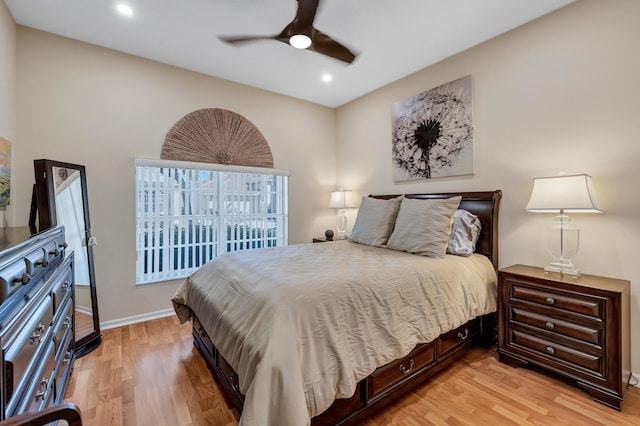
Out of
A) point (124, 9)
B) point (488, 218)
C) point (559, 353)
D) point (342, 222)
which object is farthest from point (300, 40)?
point (559, 353)

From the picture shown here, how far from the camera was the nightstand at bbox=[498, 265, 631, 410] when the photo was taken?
1762 millimetres

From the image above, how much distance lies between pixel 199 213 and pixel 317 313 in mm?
2551

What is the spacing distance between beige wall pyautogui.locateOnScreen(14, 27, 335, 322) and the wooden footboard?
4.19 feet

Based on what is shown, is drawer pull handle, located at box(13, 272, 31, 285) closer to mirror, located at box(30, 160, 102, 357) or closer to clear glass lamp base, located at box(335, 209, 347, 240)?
mirror, located at box(30, 160, 102, 357)

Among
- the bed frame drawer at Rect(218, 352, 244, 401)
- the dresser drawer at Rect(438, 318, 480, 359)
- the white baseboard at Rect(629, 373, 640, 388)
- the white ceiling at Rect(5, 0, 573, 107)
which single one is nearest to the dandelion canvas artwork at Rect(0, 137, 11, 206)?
the white ceiling at Rect(5, 0, 573, 107)

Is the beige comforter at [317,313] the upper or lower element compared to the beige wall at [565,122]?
lower

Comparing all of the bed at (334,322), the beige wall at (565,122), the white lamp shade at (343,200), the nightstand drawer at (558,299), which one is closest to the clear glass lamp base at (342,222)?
the white lamp shade at (343,200)

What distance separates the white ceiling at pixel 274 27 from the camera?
7.48ft

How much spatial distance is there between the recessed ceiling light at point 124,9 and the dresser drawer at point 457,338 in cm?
352

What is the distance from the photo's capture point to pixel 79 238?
2.55m

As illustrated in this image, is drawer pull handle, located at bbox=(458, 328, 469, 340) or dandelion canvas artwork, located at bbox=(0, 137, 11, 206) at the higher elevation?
dandelion canvas artwork, located at bbox=(0, 137, 11, 206)

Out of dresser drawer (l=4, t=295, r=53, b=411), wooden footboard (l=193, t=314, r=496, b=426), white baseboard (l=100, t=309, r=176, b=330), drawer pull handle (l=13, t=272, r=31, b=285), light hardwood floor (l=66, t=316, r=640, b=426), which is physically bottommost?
light hardwood floor (l=66, t=316, r=640, b=426)

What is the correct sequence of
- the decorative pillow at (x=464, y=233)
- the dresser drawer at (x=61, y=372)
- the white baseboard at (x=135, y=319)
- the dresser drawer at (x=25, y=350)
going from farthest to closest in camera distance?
1. the white baseboard at (x=135, y=319)
2. the decorative pillow at (x=464, y=233)
3. the dresser drawer at (x=61, y=372)
4. the dresser drawer at (x=25, y=350)

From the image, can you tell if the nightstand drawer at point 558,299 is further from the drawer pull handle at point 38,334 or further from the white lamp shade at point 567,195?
the drawer pull handle at point 38,334
